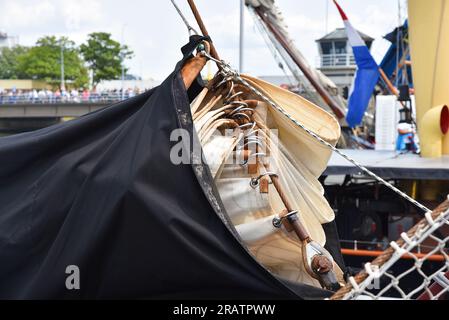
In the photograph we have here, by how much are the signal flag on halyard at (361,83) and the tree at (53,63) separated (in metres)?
52.0

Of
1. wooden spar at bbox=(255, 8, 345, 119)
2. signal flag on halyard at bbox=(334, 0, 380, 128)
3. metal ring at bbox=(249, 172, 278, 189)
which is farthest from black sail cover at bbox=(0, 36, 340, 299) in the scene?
signal flag on halyard at bbox=(334, 0, 380, 128)

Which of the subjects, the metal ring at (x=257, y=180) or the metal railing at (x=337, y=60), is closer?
the metal ring at (x=257, y=180)

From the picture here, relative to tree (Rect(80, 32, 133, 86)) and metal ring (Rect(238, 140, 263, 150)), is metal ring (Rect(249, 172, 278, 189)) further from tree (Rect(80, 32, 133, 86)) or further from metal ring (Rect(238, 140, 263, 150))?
tree (Rect(80, 32, 133, 86))

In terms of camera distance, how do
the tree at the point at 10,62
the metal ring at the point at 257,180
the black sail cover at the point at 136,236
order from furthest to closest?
the tree at the point at 10,62
the metal ring at the point at 257,180
the black sail cover at the point at 136,236

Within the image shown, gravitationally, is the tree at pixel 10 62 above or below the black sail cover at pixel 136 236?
above

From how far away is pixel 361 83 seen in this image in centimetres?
1457

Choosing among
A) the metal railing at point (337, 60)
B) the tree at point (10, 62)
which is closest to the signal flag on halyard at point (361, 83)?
the metal railing at point (337, 60)

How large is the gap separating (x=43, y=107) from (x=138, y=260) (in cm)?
4465

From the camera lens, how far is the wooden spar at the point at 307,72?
45.6ft

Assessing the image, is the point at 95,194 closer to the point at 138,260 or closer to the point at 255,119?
the point at 138,260

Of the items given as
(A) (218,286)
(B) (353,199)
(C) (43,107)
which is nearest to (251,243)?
(A) (218,286)

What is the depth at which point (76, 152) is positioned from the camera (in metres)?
3.10

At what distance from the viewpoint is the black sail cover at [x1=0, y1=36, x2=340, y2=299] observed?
273 centimetres

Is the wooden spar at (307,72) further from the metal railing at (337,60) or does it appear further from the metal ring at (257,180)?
the metal railing at (337,60)
